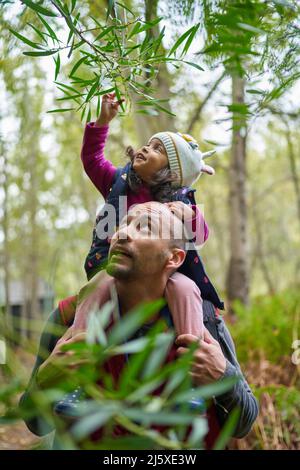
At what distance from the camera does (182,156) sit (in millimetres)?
1567

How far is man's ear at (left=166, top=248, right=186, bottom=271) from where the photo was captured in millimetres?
1401

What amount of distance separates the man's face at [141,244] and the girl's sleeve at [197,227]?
0.34ft

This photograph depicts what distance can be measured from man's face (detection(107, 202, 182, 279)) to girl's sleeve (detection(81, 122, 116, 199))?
33cm

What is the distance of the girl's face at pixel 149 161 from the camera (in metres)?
1.53

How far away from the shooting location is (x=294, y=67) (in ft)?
4.57

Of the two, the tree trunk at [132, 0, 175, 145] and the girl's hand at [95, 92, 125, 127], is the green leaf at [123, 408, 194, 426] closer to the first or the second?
the girl's hand at [95, 92, 125, 127]

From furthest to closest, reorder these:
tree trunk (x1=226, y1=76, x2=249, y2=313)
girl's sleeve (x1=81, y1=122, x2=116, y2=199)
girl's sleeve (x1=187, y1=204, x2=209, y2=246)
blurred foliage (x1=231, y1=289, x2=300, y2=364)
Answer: tree trunk (x1=226, y1=76, x2=249, y2=313), blurred foliage (x1=231, y1=289, x2=300, y2=364), girl's sleeve (x1=81, y1=122, x2=116, y2=199), girl's sleeve (x1=187, y1=204, x2=209, y2=246)

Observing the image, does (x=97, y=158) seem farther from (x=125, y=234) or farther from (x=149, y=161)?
(x=125, y=234)

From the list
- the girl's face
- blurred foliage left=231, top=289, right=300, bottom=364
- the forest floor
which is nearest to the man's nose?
the girl's face

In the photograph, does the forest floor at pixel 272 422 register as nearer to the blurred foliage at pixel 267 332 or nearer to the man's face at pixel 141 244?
the blurred foliage at pixel 267 332

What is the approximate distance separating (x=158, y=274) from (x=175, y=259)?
65 millimetres
